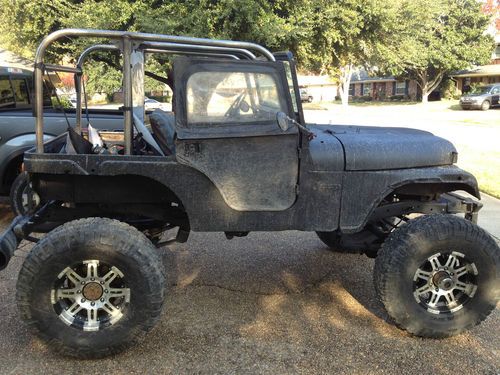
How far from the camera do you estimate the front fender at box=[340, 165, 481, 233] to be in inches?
136

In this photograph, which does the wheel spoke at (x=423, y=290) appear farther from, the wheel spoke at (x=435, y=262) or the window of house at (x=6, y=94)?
the window of house at (x=6, y=94)

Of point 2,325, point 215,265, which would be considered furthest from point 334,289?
point 2,325

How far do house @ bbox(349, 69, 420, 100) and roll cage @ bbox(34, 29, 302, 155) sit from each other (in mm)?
51580

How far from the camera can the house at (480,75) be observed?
4828 centimetres

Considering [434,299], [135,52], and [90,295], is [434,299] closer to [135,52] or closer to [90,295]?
[90,295]

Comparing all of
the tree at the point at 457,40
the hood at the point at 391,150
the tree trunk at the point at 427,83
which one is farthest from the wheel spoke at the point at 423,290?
the tree trunk at the point at 427,83

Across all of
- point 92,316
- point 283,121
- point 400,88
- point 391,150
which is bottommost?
point 92,316

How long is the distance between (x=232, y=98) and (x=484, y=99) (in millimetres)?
35433

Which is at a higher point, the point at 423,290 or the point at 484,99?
the point at 484,99

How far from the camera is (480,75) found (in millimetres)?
48812

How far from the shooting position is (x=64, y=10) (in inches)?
613

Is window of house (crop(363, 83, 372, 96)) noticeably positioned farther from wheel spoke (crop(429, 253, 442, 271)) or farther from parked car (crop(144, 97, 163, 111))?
wheel spoke (crop(429, 253, 442, 271))

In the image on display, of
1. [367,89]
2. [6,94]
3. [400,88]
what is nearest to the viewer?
[6,94]

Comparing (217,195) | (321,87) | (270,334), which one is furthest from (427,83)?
(217,195)
